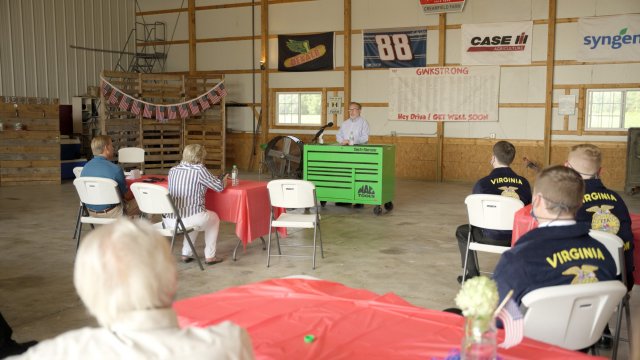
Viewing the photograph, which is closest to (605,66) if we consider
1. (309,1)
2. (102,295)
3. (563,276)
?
(309,1)

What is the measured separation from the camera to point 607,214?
3.33 m

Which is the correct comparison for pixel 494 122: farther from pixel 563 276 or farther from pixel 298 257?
pixel 563 276

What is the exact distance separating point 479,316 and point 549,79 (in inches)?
428

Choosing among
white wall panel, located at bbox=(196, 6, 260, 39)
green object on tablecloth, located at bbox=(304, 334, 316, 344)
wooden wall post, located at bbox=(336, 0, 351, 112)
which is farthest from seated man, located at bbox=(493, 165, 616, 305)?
white wall panel, located at bbox=(196, 6, 260, 39)

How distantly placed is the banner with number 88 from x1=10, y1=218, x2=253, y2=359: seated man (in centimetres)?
1166

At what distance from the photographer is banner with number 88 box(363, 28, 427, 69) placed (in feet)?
40.5

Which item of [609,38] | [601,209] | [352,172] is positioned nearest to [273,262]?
[352,172]

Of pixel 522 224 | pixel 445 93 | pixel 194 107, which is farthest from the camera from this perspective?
pixel 194 107

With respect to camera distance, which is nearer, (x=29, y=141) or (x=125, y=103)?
(x=29, y=141)

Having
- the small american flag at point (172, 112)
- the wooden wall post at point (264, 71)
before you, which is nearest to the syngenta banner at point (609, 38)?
the wooden wall post at point (264, 71)

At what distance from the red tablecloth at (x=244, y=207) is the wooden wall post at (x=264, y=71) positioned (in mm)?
8498

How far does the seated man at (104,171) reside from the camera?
5.47 metres

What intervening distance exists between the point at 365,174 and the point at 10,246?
14.7 feet

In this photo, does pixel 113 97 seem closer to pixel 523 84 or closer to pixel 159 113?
pixel 159 113
